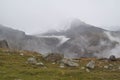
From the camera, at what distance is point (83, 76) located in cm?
4281

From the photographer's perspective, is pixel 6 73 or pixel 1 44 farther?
pixel 1 44

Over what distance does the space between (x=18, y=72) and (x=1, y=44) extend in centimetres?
6415

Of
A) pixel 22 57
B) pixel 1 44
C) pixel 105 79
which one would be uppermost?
pixel 1 44

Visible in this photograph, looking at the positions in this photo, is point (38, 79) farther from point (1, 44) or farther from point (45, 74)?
point (1, 44)

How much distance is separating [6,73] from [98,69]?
1982 centimetres

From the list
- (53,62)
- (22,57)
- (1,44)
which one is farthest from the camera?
(1,44)

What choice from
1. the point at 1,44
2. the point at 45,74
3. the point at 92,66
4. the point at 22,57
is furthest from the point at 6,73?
the point at 1,44

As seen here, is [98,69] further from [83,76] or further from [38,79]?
[38,79]

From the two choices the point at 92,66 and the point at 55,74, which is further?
the point at 92,66

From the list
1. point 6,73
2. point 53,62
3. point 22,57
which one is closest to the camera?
point 6,73

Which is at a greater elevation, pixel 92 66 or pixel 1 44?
pixel 1 44

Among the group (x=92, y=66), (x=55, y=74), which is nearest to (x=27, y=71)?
(x=55, y=74)

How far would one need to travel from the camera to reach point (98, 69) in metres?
55.0

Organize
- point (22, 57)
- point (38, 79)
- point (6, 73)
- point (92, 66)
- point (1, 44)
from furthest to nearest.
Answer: point (1, 44), point (22, 57), point (92, 66), point (6, 73), point (38, 79)
